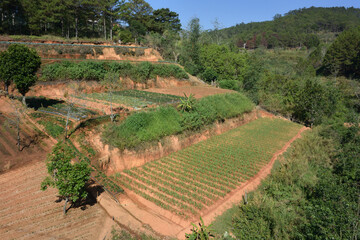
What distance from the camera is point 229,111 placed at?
28.5m

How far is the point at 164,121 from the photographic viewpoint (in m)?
20.7

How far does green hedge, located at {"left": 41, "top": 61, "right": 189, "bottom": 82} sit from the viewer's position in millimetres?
26763

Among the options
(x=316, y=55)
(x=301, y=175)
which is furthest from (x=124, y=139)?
(x=316, y=55)

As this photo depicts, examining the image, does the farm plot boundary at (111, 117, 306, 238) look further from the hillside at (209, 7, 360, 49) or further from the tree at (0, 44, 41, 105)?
the hillside at (209, 7, 360, 49)

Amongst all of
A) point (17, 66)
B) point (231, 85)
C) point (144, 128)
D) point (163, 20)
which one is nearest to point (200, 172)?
point (144, 128)

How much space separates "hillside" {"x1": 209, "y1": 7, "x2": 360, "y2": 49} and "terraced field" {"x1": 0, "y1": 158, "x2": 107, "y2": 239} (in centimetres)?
7781

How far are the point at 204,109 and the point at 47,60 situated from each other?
21513 millimetres

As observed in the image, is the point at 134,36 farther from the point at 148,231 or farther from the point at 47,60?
the point at 148,231

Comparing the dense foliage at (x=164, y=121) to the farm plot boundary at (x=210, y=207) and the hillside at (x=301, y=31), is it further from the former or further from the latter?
the hillside at (x=301, y=31)

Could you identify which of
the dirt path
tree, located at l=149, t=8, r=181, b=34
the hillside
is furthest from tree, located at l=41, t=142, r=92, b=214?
the hillside

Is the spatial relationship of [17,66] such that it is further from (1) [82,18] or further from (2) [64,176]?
(1) [82,18]

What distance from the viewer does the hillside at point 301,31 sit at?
103 metres

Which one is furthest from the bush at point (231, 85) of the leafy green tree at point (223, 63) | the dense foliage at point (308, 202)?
the dense foliage at point (308, 202)

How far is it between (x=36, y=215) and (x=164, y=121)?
12.0m
